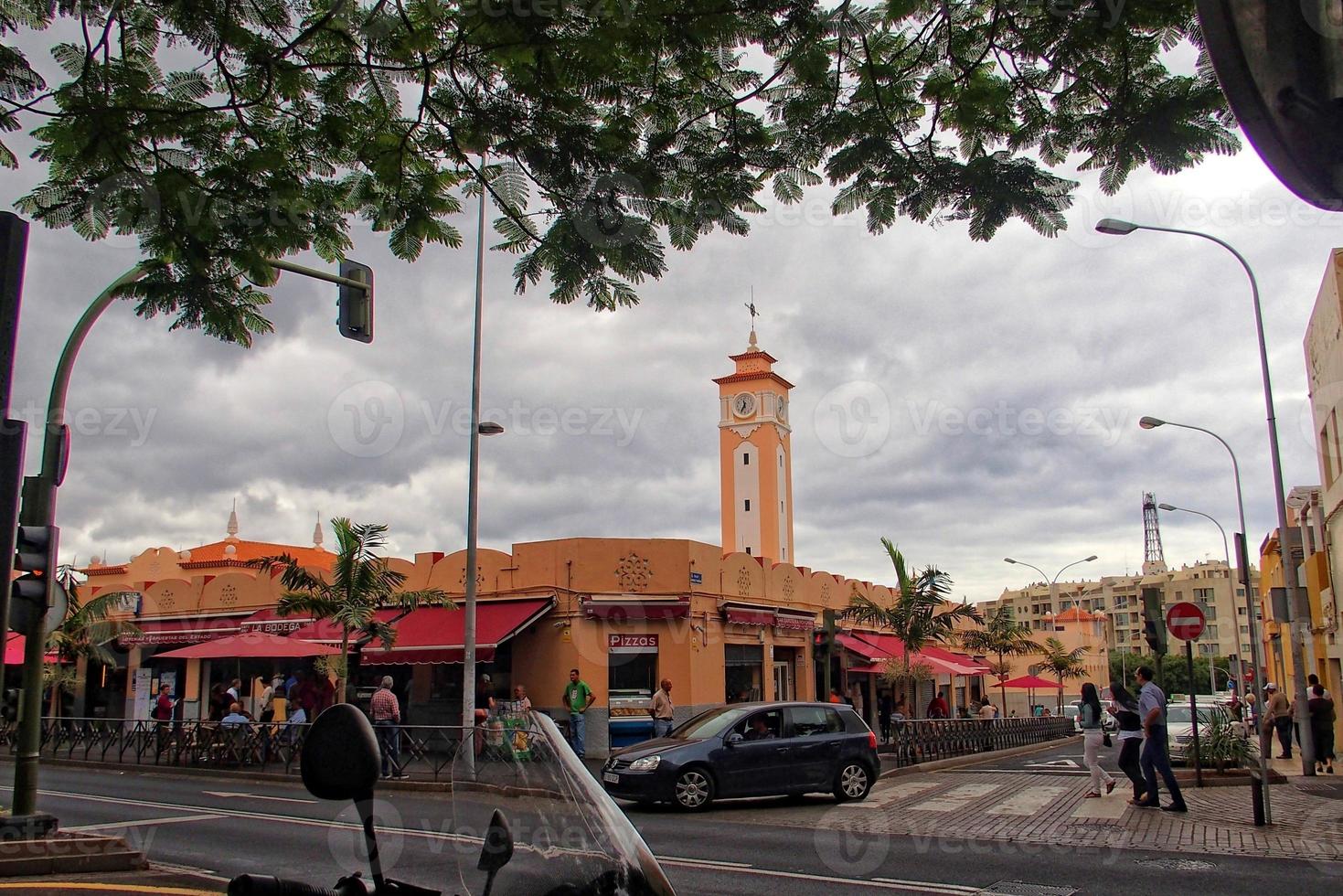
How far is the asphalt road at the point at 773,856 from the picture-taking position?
28.2ft

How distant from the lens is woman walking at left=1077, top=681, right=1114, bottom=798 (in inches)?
576

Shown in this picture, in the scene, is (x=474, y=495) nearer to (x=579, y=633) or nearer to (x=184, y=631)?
(x=579, y=633)

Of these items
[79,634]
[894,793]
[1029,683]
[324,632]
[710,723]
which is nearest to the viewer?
[710,723]

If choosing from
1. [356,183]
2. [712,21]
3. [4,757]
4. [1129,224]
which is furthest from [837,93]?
[4,757]

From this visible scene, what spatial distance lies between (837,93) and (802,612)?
25601 millimetres

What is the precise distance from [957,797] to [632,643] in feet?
35.9

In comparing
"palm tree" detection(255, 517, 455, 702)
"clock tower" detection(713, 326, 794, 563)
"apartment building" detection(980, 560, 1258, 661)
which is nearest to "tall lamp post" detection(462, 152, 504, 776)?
"palm tree" detection(255, 517, 455, 702)

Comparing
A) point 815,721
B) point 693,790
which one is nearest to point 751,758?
point 693,790

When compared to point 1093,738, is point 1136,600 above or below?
above

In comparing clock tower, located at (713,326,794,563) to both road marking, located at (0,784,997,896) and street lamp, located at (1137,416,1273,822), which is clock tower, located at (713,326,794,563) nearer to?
street lamp, located at (1137,416,1273,822)

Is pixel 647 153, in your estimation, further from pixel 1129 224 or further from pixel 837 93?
pixel 1129 224

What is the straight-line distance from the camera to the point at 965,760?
22672 mm

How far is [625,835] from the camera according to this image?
106 inches

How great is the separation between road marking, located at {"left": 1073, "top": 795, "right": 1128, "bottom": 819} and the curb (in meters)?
3.03
